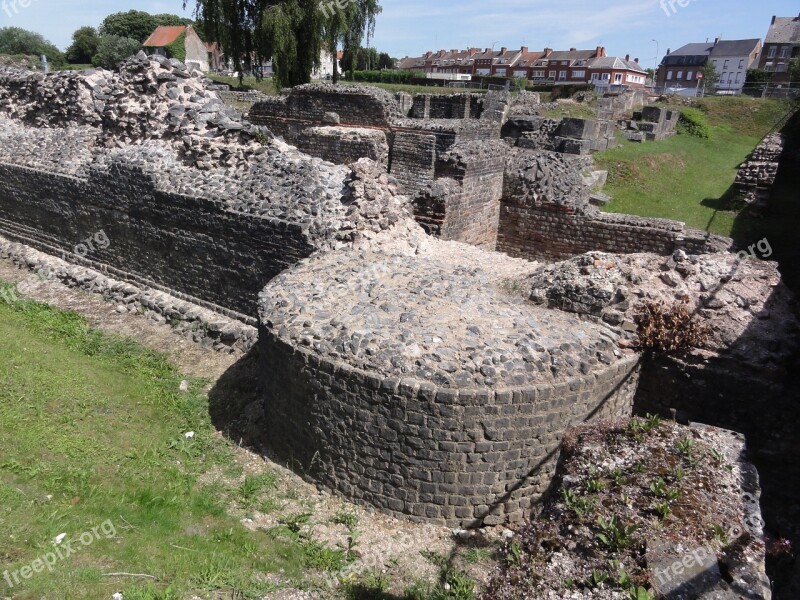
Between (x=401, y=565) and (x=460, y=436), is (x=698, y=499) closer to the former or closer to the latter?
(x=460, y=436)

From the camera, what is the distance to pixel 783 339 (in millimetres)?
5312

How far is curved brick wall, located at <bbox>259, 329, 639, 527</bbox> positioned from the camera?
4691mm

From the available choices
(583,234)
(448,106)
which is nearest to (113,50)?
(448,106)

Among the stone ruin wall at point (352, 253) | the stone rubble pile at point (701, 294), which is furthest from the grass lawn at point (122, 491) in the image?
the stone rubble pile at point (701, 294)

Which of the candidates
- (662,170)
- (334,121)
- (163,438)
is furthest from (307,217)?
(662,170)

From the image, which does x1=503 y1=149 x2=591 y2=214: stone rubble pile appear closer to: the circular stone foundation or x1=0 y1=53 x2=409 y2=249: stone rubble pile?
x1=0 y1=53 x2=409 y2=249: stone rubble pile

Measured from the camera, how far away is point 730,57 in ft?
191

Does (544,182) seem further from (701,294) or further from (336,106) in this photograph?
(336,106)

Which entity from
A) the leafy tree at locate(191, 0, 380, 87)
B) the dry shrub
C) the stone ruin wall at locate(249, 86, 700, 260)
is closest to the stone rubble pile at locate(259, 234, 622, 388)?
the dry shrub

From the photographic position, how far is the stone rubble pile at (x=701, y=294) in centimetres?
538

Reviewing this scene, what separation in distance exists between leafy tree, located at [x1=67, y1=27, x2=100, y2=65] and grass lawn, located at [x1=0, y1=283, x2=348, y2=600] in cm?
6218

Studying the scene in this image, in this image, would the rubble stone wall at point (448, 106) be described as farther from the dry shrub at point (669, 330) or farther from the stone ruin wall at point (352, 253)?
the dry shrub at point (669, 330)

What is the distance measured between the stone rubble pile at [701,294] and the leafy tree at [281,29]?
21.9 meters

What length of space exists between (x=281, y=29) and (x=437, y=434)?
23.4 meters
